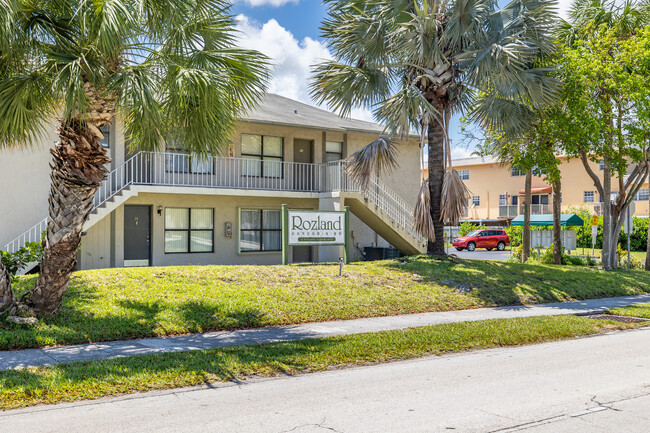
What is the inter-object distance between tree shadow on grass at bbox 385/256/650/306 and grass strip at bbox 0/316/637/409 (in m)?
3.69

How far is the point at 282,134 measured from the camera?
2269cm

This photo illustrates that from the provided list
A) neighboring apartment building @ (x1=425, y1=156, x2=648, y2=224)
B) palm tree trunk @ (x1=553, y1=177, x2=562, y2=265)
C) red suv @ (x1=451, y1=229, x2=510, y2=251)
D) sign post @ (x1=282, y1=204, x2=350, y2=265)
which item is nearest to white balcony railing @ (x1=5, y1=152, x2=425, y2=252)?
sign post @ (x1=282, y1=204, x2=350, y2=265)

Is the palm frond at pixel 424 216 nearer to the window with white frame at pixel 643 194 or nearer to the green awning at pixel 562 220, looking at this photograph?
the green awning at pixel 562 220

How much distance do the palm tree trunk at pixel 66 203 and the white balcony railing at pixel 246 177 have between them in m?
7.47

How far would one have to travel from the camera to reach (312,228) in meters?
17.1

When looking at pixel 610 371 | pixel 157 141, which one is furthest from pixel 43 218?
pixel 610 371

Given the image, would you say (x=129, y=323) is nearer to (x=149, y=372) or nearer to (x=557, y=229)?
(x=149, y=372)

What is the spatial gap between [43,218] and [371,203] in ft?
35.6

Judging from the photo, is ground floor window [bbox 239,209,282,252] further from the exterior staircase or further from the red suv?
the red suv

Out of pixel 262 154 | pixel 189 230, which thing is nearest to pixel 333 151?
pixel 262 154

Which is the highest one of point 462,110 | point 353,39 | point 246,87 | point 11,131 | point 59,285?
point 353,39

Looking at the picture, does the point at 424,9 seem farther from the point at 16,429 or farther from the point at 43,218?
the point at 16,429

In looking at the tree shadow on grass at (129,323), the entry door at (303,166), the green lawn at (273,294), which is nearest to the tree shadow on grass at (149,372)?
the tree shadow on grass at (129,323)

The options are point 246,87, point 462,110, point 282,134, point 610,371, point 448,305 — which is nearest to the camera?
point 610,371
